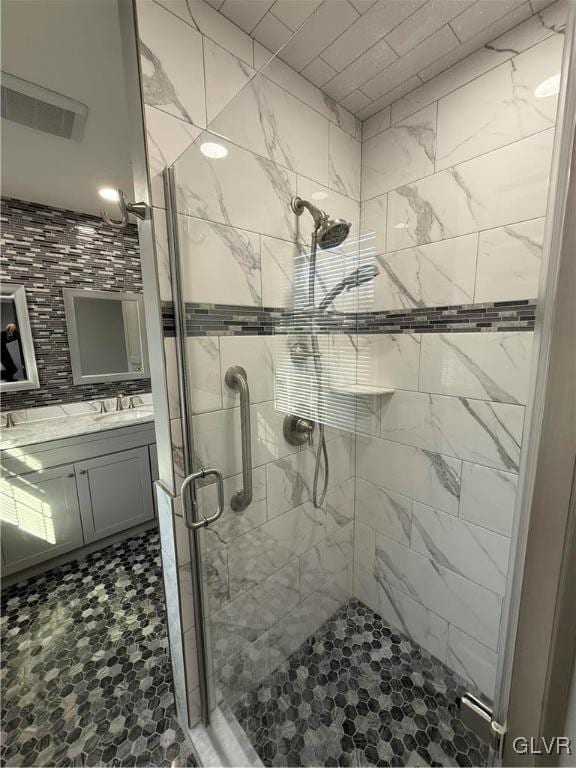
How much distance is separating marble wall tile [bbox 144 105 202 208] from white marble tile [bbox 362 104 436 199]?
28.3 inches

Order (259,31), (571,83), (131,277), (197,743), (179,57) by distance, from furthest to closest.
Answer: (131,277) → (197,743) → (259,31) → (179,57) → (571,83)

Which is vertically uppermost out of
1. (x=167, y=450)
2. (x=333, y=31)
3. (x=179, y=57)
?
(x=333, y=31)

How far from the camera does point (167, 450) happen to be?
41.3 inches

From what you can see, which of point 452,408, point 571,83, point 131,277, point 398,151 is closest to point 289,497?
point 452,408

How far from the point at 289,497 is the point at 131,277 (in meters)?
2.32

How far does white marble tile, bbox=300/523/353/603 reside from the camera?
1474 mm

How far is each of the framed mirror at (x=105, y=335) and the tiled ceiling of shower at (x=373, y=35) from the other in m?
2.09

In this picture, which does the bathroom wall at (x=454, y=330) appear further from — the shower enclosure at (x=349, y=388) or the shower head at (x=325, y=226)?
the shower head at (x=325, y=226)

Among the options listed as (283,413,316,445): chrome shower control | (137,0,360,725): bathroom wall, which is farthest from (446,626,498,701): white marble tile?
(283,413,316,445): chrome shower control

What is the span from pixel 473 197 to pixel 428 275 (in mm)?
270

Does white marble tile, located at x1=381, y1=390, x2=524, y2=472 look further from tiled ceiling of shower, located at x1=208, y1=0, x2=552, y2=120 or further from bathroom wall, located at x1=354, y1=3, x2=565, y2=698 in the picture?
tiled ceiling of shower, located at x1=208, y1=0, x2=552, y2=120

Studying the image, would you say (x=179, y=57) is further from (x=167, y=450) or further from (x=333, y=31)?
(x=167, y=450)

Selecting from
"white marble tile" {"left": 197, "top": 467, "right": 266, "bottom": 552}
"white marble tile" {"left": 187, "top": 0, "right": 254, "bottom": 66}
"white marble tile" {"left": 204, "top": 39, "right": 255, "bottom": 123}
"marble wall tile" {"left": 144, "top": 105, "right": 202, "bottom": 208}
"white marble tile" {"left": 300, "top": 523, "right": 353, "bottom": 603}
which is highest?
"white marble tile" {"left": 187, "top": 0, "right": 254, "bottom": 66}

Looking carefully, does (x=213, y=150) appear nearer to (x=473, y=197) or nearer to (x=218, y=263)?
(x=218, y=263)
